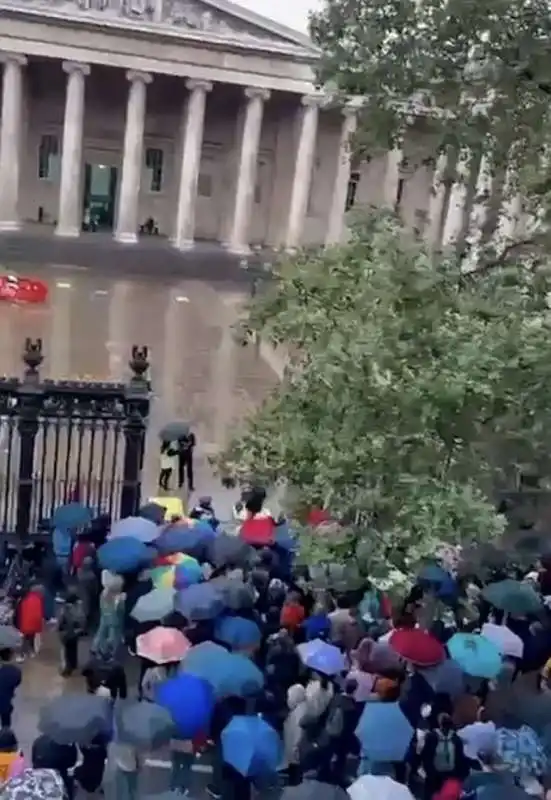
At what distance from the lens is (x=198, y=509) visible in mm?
13117

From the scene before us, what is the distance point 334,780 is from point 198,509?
16.4 feet

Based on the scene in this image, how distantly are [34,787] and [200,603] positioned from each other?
281cm

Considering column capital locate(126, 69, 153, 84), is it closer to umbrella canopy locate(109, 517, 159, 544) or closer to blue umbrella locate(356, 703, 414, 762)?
umbrella canopy locate(109, 517, 159, 544)

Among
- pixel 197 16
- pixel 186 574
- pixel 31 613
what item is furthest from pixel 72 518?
pixel 197 16

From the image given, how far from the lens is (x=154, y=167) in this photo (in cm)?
4428

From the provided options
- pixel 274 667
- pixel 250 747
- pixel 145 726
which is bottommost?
pixel 274 667

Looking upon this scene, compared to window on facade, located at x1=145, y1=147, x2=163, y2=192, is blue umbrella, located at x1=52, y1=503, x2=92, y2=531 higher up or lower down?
lower down

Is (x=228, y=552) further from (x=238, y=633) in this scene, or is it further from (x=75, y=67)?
(x=75, y=67)

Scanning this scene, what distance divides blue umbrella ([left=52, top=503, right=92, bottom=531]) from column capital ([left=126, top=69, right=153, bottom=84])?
3014 centimetres

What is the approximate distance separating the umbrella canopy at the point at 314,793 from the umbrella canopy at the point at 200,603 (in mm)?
2514

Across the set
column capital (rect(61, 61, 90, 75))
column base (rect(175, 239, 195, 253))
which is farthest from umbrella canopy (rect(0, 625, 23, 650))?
column capital (rect(61, 61, 90, 75))

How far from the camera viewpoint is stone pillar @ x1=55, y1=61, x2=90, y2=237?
3841 centimetres

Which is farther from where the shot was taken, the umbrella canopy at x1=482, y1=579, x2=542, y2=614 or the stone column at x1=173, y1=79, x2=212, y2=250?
the stone column at x1=173, y1=79, x2=212, y2=250

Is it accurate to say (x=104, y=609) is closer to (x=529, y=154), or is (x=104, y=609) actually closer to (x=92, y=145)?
(x=529, y=154)
